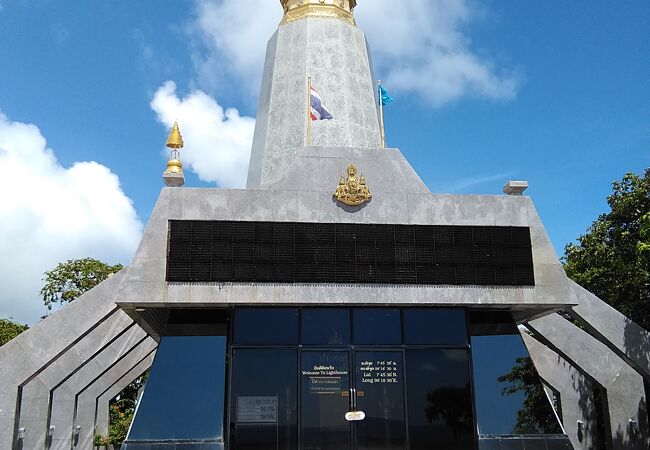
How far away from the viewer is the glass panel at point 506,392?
1630 cm

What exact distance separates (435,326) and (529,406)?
333cm

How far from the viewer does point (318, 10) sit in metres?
23.6

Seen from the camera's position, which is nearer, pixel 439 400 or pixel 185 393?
pixel 439 400

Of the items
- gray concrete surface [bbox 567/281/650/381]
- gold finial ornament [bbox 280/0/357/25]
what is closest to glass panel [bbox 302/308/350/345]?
gray concrete surface [bbox 567/281/650/381]

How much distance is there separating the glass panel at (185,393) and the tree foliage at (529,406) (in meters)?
7.32

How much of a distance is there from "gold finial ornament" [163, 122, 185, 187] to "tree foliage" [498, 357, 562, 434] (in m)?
9.69

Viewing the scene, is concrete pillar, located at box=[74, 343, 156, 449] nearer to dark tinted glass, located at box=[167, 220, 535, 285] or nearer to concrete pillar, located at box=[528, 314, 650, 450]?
dark tinted glass, located at box=[167, 220, 535, 285]

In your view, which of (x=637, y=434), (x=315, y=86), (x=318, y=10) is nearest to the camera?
(x=637, y=434)

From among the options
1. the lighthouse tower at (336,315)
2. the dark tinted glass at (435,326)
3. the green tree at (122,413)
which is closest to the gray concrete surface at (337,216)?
the lighthouse tower at (336,315)

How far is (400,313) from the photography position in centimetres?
1644

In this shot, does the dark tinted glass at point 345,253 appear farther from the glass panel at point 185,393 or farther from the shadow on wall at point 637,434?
the shadow on wall at point 637,434

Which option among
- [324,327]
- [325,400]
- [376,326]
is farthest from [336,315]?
[325,400]

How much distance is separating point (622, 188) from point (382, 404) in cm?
1472

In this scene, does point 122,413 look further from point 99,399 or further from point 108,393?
point 99,399
